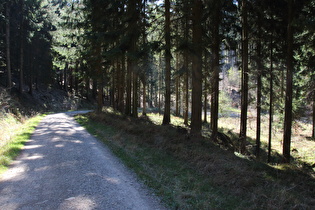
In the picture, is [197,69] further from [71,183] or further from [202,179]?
[71,183]

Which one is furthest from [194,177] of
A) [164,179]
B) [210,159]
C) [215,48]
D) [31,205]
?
[215,48]

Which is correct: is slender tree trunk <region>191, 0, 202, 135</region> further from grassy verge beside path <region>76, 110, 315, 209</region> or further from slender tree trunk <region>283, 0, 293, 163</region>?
slender tree trunk <region>283, 0, 293, 163</region>

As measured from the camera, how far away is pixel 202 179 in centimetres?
538

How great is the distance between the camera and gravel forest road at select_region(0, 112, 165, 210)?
3.94m

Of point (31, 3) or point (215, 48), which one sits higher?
point (31, 3)

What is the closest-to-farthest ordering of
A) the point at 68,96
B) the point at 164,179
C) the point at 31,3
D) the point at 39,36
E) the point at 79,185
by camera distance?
the point at 79,185
the point at 164,179
the point at 31,3
the point at 39,36
the point at 68,96

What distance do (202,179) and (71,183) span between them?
3.21 metres

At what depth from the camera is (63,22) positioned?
1859 centimetres

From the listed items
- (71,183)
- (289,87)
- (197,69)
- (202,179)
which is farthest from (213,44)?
(71,183)

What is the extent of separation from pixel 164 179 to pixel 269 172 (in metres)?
3.80

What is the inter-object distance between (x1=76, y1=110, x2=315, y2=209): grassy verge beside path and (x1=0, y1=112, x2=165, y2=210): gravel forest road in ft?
1.55

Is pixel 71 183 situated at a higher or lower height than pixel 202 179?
higher

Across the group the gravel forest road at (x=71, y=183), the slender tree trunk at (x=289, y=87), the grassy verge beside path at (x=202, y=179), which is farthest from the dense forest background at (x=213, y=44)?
the gravel forest road at (x=71, y=183)

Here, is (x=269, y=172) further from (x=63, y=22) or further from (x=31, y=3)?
(x=31, y=3)
